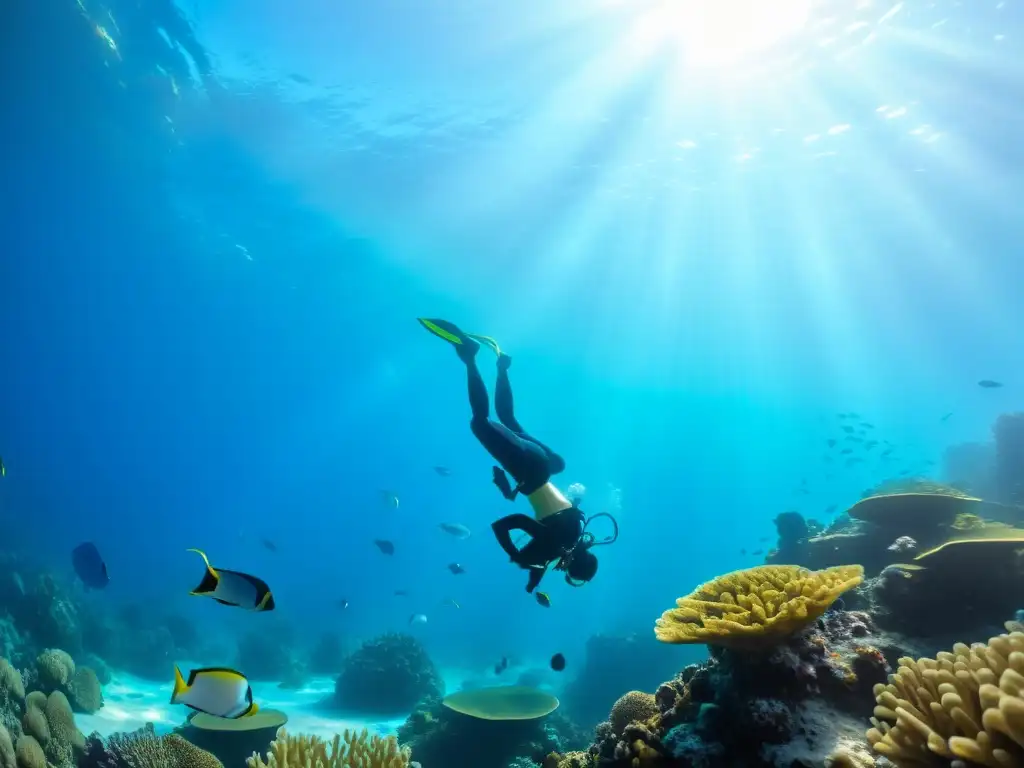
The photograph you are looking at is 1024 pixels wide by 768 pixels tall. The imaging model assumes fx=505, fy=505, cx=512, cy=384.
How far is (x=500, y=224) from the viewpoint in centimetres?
3378

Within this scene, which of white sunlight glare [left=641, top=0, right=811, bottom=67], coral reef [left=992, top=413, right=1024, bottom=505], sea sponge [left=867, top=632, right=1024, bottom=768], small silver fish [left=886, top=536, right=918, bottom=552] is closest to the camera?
sea sponge [left=867, top=632, right=1024, bottom=768]

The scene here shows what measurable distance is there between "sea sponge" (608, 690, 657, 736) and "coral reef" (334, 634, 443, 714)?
34.5 ft

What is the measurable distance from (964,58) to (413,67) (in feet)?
77.1

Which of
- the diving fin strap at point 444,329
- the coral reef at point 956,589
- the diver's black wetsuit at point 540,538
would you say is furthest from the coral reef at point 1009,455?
the diving fin strap at point 444,329

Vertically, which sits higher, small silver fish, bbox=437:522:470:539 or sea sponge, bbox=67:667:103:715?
small silver fish, bbox=437:522:470:539

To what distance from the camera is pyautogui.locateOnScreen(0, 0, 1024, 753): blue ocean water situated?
22328mm

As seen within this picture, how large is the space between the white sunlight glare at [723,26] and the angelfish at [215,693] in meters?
26.3

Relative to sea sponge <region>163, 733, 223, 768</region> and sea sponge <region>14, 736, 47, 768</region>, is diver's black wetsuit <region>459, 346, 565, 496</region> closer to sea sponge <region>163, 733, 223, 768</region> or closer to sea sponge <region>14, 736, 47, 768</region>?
sea sponge <region>163, 733, 223, 768</region>

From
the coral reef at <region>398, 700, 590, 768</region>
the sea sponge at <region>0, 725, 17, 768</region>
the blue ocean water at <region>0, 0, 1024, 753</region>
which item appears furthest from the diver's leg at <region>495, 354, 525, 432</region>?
the blue ocean water at <region>0, 0, 1024, 753</region>

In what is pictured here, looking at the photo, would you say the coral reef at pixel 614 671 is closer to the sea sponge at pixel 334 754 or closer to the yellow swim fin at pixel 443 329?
the sea sponge at pixel 334 754

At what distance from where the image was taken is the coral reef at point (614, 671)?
18.9m

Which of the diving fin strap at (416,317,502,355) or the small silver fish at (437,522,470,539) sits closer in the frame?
the diving fin strap at (416,317,502,355)

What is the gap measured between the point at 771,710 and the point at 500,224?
33.2 metres

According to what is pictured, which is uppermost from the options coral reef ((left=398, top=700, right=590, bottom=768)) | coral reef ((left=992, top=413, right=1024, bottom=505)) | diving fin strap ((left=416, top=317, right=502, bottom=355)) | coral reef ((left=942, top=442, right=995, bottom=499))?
coral reef ((left=942, top=442, right=995, bottom=499))
